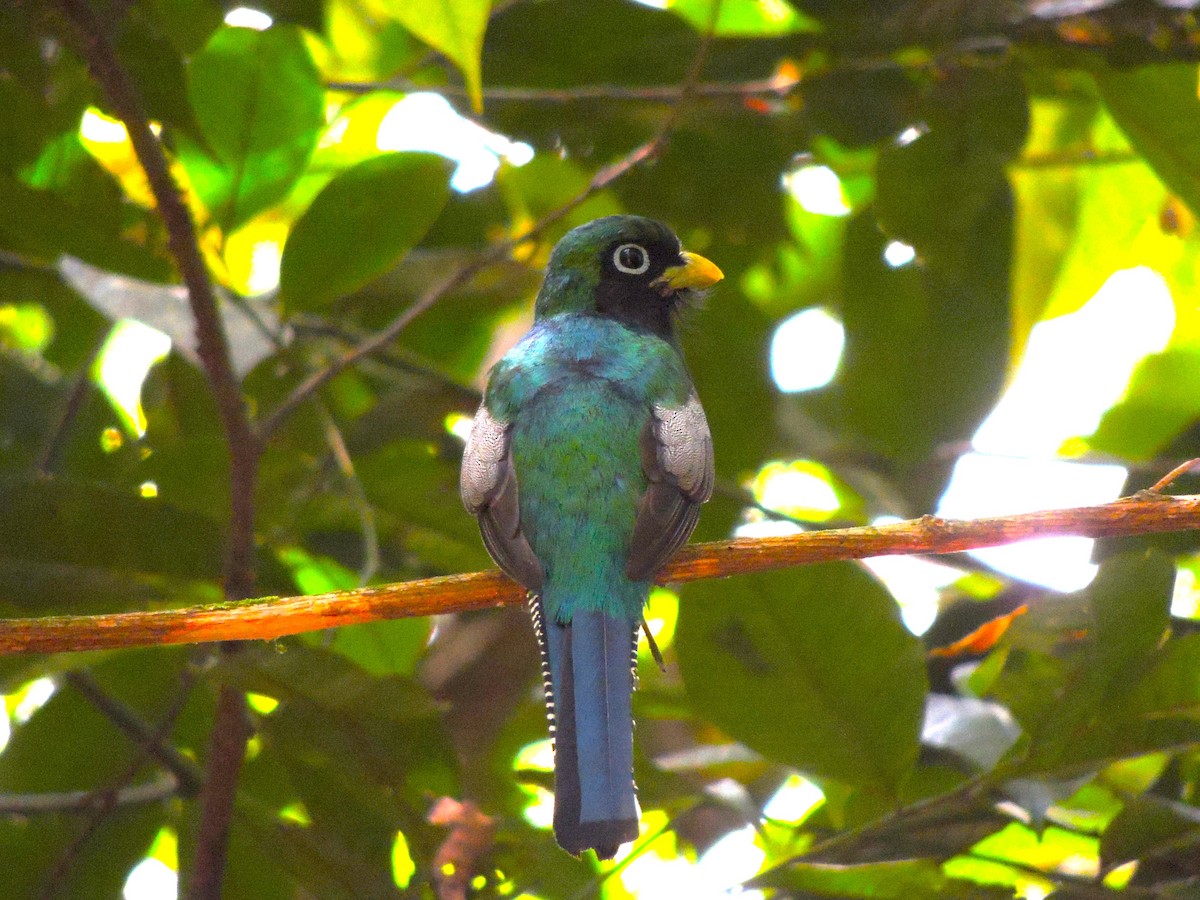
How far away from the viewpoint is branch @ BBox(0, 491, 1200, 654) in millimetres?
2506

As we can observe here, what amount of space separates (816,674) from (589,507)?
62 cm

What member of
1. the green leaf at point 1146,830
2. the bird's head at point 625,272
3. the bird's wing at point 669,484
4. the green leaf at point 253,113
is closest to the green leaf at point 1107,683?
the green leaf at point 1146,830

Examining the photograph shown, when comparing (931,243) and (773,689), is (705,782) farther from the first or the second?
(931,243)

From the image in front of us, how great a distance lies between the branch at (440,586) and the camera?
98.7 inches

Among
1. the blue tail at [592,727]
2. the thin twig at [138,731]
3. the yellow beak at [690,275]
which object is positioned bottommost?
the blue tail at [592,727]

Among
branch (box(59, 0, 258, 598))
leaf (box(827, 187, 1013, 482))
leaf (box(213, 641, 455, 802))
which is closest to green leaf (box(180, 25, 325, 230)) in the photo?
branch (box(59, 0, 258, 598))

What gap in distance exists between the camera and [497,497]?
318 cm

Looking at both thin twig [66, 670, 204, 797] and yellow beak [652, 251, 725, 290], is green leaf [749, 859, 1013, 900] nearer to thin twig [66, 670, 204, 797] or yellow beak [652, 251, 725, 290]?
thin twig [66, 670, 204, 797]

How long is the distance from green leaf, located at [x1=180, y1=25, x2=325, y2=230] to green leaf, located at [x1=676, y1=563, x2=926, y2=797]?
1607 millimetres

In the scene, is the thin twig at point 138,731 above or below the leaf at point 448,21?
below

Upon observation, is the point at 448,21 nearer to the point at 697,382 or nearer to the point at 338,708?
the point at 338,708

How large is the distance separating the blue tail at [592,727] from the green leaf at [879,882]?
45 cm

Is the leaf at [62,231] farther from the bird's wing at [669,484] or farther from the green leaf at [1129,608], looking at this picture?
the green leaf at [1129,608]

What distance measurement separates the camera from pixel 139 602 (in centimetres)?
319
